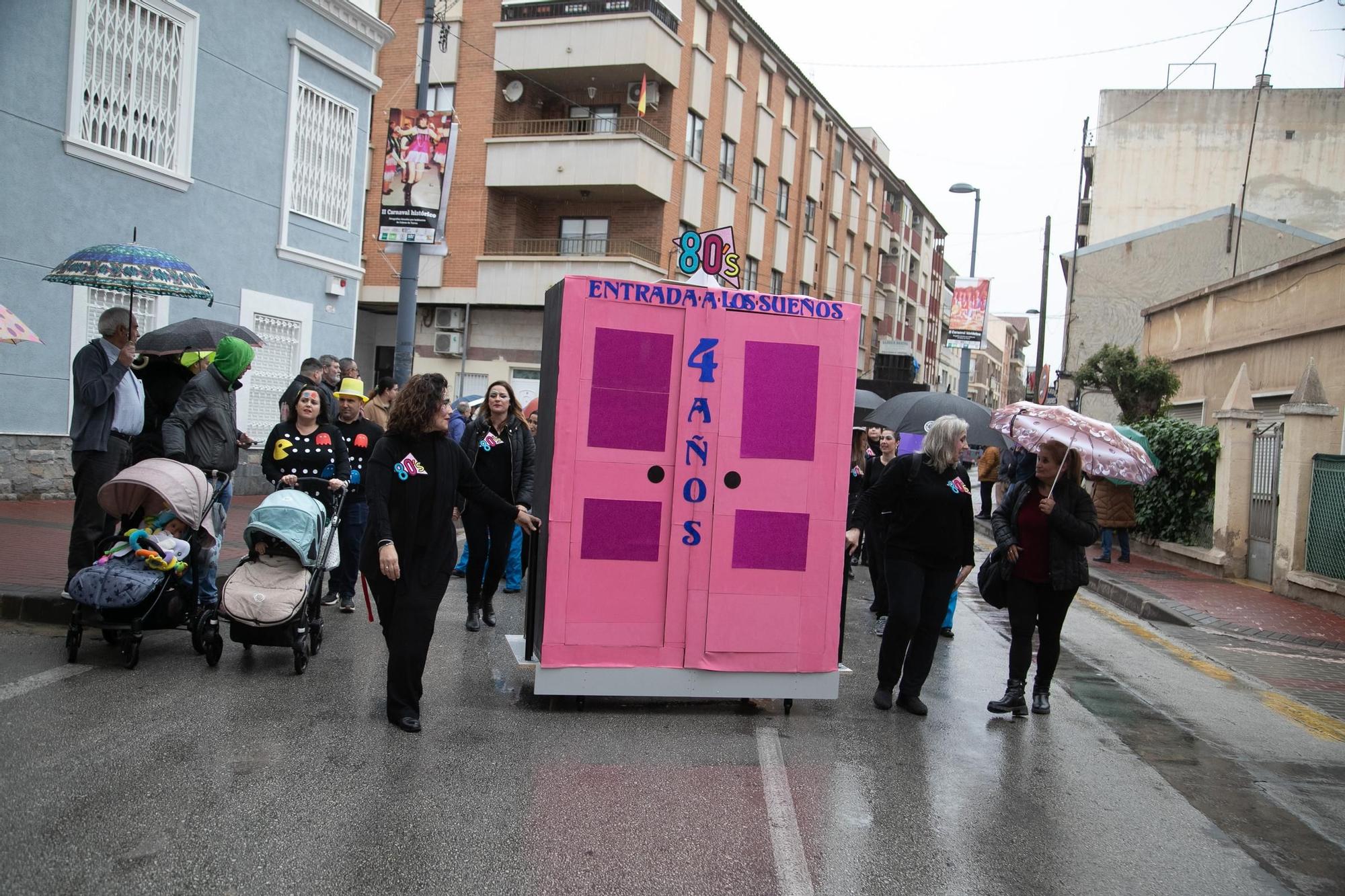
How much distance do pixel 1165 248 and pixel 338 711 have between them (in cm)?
3312

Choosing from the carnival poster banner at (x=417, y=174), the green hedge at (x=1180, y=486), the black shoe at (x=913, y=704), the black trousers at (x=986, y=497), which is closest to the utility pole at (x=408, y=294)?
the carnival poster banner at (x=417, y=174)

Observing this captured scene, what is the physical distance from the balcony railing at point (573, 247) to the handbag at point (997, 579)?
2248 cm

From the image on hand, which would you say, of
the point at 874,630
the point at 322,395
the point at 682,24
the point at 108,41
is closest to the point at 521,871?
the point at 322,395

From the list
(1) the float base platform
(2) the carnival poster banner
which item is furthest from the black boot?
(2) the carnival poster banner

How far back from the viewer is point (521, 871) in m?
4.00

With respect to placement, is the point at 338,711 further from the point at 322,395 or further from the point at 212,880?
the point at 322,395

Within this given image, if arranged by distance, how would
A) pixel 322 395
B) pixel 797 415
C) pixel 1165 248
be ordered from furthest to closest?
pixel 1165 248
pixel 322 395
pixel 797 415

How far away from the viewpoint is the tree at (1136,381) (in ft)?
74.2

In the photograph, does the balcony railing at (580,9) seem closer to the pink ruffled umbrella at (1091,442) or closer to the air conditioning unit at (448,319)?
the air conditioning unit at (448,319)

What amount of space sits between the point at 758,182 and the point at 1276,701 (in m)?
31.3

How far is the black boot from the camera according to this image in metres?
7.05

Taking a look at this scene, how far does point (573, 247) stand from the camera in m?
30.2

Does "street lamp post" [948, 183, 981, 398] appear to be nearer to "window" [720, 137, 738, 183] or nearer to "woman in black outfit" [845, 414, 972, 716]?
"window" [720, 137, 738, 183]

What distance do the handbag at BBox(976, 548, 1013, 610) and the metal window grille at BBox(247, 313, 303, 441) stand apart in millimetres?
11813
